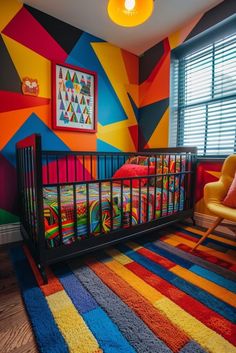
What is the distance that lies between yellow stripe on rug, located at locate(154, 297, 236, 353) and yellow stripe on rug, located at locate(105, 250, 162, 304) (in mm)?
46

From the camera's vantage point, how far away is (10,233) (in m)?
1.72

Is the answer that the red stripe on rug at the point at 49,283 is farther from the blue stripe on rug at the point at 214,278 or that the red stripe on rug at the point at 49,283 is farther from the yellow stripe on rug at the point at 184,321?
the blue stripe on rug at the point at 214,278

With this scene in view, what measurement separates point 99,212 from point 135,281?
0.48 metres

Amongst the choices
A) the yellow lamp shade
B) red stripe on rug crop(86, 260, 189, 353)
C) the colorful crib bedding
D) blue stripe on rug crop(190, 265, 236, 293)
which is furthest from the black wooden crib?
the yellow lamp shade

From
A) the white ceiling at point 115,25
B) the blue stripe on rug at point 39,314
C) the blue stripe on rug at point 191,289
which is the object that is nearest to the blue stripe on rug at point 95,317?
the blue stripe on rug at point 39,314

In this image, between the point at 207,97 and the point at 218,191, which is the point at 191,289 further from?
the point at 207,97

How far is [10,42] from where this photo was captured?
1.67 m

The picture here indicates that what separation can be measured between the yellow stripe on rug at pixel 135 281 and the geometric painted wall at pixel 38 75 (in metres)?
1.08

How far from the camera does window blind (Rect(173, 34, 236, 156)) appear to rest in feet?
6.11

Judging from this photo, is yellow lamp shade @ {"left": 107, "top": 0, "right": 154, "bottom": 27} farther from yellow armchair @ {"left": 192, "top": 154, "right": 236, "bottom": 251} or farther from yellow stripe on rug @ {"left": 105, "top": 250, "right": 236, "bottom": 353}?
yellow stripe on rug @ {"left": 105, "top": 250, "right": 236, "bottom": 353}

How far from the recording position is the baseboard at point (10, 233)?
5.52 ft

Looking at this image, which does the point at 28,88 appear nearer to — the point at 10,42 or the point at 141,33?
the point at 10,42

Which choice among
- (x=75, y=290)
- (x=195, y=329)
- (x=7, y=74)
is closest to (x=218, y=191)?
(x=195, y=329)

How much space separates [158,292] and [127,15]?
165 centimetres
